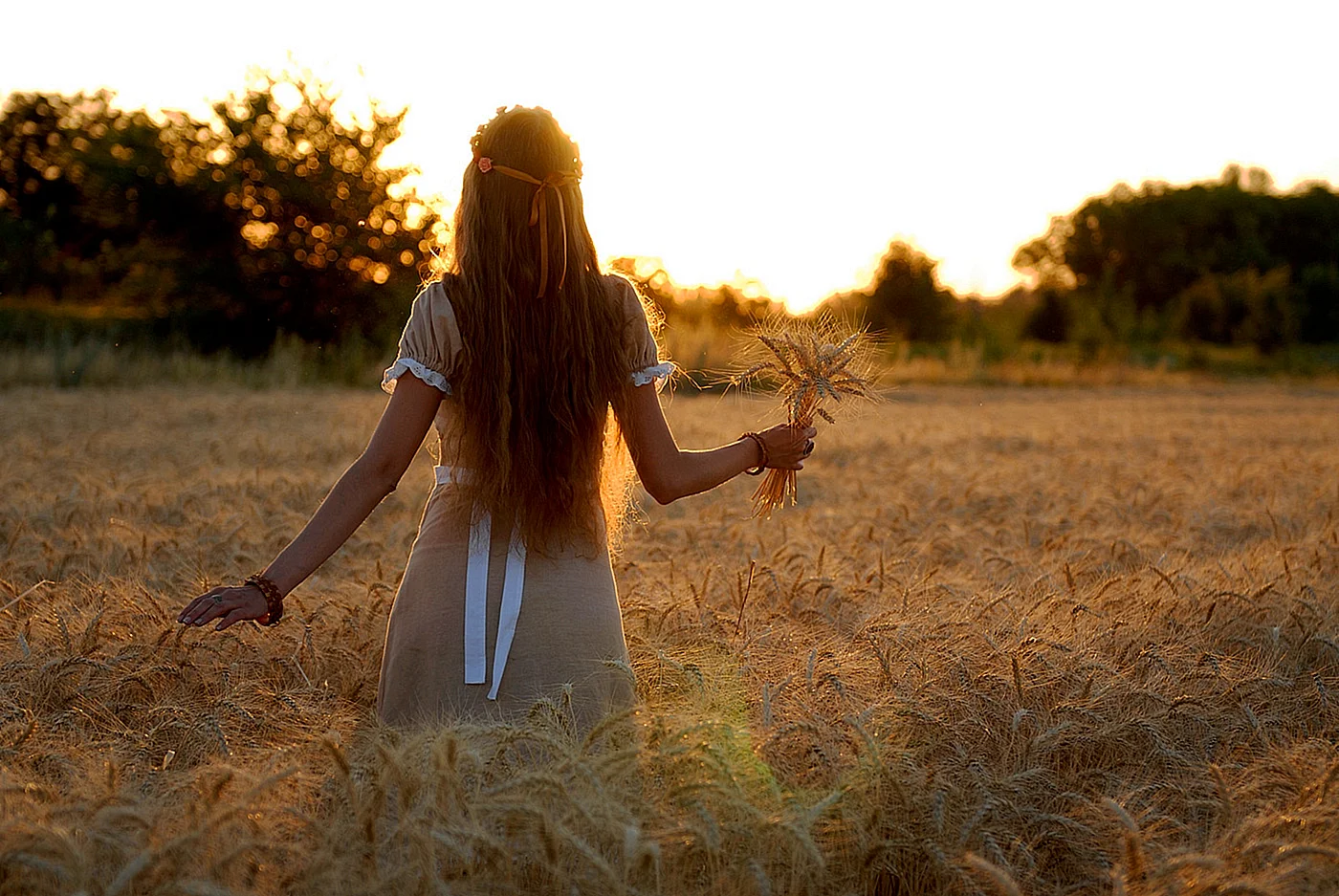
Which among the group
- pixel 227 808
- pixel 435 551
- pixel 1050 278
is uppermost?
pixel 1050 278

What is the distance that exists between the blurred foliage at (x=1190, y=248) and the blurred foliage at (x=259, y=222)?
Result: 31062mm

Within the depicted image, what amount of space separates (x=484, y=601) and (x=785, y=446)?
874 mm

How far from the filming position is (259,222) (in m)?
18.8

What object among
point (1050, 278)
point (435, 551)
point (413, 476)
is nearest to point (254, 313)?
point (413, 476)

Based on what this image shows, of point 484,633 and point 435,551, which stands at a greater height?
point 435,551

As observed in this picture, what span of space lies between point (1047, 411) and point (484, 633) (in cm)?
1416

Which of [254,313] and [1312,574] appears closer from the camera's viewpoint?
[1312,574]

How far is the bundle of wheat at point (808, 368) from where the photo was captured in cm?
288

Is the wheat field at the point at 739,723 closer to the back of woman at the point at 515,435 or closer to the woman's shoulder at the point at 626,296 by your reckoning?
the back of woman at the point at 515,435

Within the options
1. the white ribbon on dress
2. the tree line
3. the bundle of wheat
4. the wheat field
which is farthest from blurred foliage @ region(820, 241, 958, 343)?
the white ribbon on dress

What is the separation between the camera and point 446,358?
2.57m

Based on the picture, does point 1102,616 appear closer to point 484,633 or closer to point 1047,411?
point 484,633

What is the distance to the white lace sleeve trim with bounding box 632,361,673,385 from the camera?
2684 millimetres

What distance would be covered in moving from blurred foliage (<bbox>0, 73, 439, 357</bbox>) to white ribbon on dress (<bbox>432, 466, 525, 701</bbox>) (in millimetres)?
16253
